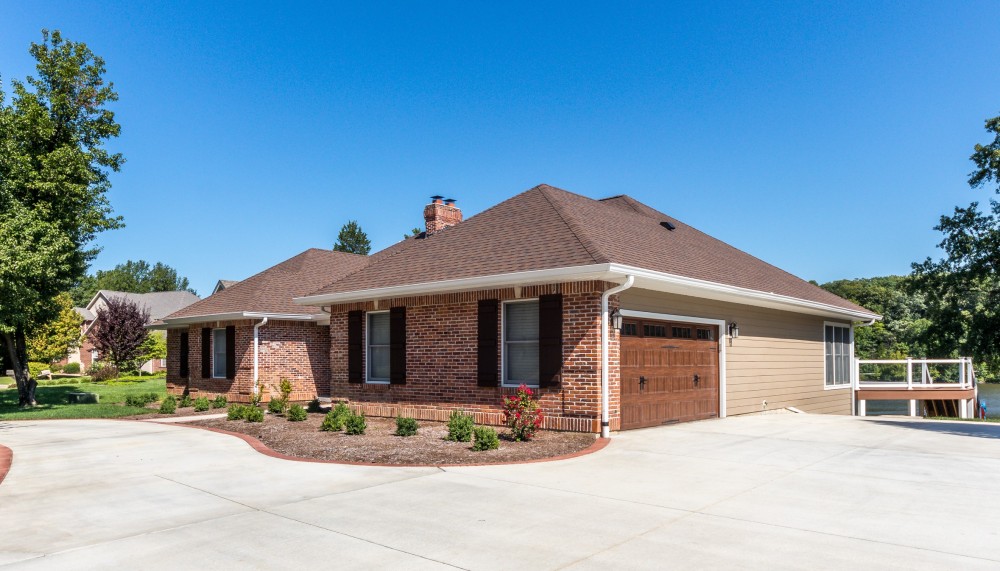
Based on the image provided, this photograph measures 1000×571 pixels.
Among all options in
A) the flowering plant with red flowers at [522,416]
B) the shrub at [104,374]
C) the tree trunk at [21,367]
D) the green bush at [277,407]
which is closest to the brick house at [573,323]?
the flowering plant with red flowers at [522,416]

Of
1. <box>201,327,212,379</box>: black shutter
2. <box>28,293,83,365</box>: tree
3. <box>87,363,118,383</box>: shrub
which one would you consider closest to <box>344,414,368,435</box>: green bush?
<box>201,327,212,379</box>: black shutter

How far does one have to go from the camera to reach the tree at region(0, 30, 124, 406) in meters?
18.6

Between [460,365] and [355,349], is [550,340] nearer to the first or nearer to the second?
[460,365]

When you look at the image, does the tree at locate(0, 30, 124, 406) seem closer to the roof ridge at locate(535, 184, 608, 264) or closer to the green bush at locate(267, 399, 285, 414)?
the green bush at locate(267, 399, 285, 414)

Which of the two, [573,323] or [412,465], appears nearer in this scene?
[412,465]

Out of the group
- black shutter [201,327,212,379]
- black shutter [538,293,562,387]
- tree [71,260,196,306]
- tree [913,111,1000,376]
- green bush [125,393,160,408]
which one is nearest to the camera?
black shutter [538,293,562,387]

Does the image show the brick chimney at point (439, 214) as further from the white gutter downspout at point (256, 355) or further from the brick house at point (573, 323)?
the white gutter downspout at point (256, 355)

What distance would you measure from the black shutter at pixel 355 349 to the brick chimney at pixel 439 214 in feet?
14.4

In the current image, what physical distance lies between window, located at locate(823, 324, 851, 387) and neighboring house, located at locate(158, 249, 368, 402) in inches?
622

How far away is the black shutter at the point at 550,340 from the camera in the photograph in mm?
11766

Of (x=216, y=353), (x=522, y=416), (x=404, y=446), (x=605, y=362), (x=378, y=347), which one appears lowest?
(x=404, y=446)

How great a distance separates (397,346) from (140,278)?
106 meters

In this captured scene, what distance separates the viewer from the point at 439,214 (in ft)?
65.0

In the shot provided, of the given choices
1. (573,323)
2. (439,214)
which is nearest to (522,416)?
(573,323)
